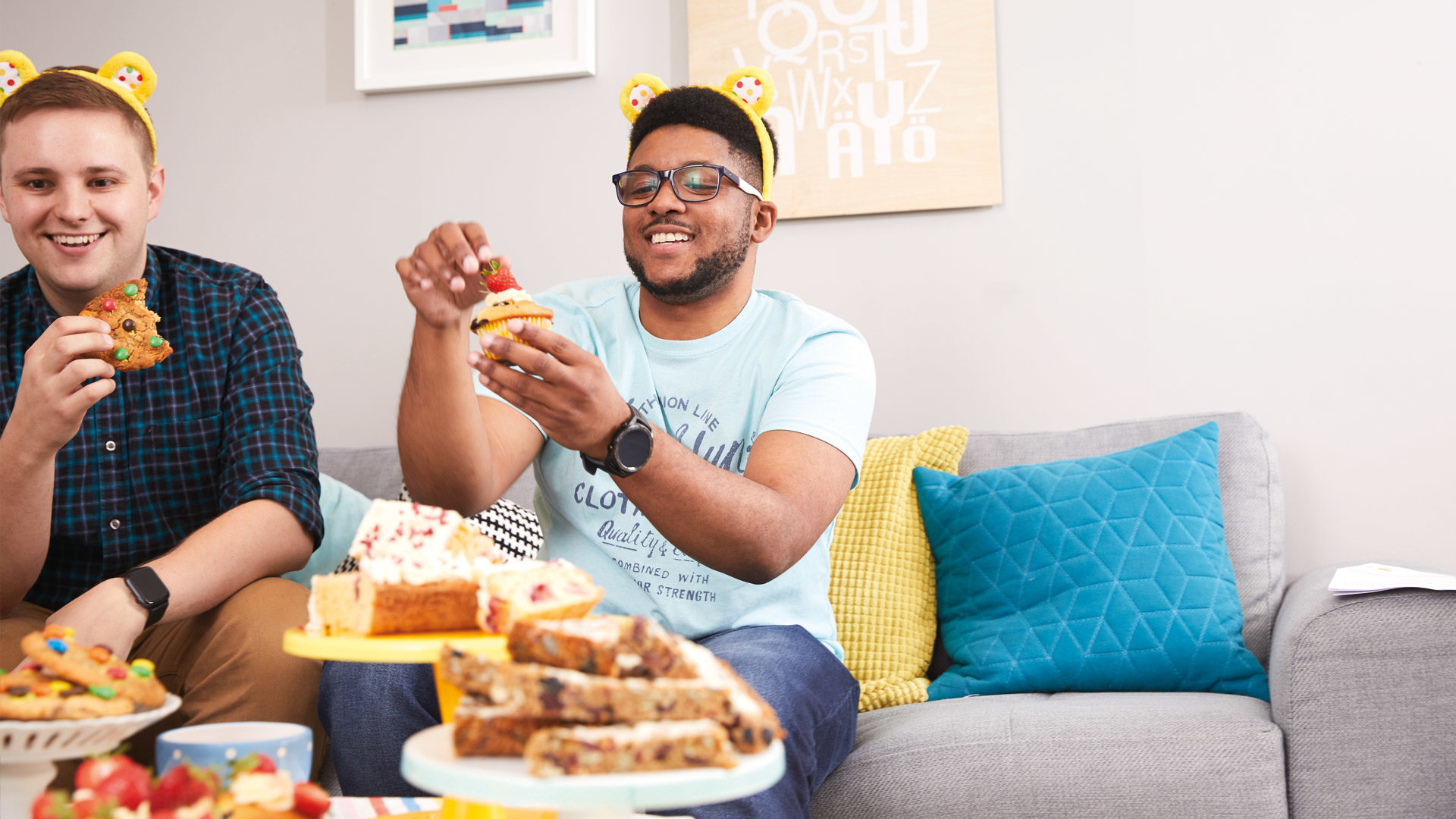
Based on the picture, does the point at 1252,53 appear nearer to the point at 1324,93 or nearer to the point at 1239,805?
the point at 1324,93

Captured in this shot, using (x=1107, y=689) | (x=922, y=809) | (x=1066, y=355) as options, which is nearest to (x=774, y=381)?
(x=922, y=809)

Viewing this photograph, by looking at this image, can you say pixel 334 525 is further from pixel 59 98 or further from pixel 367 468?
pixel 59 98

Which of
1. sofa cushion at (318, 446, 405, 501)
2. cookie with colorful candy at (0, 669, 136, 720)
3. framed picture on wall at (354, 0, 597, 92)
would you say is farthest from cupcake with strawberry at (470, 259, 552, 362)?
framed picture on wall at (354, 0, 597, 92)

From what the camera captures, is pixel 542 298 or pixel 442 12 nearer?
pixel 542 298

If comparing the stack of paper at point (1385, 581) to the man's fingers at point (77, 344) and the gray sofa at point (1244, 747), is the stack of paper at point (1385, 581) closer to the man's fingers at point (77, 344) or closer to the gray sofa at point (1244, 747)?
the gray sofa at point (1244, 747)

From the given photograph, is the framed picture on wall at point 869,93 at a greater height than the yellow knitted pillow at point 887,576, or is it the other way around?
the framed picture on wall at point 869,93

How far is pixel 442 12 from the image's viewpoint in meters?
2.74

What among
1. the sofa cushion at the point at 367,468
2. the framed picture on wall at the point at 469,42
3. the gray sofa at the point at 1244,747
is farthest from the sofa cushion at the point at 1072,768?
the framed picture on wall at the point at 469,42

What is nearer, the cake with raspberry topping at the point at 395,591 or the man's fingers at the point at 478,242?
the cake with raspberry topping at the point at 395,591

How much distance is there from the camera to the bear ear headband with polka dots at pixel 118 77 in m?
1.63

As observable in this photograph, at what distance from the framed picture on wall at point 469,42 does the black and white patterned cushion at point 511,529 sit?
1164 millimetres

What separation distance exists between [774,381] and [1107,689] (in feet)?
2.65

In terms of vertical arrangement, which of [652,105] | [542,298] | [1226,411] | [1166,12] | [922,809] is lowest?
[922,809]

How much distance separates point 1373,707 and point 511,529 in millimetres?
1403
